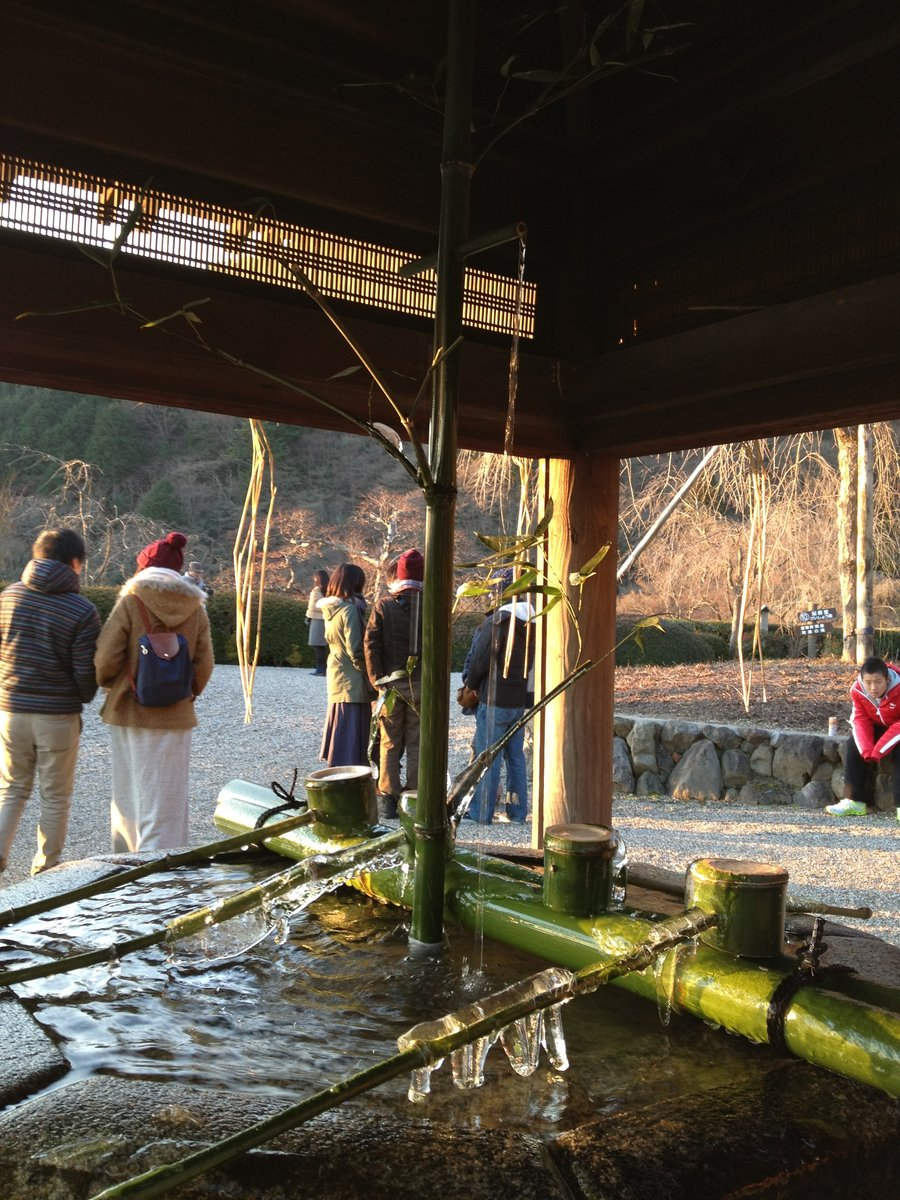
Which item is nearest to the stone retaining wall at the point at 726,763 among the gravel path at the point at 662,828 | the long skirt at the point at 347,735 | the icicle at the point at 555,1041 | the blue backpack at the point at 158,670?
the gravel path at the point at 662,828

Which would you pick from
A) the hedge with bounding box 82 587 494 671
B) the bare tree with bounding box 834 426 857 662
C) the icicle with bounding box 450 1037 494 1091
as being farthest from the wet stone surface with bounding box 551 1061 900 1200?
the hedge with bounding box 82 587 494 671

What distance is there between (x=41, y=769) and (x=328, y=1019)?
360cm

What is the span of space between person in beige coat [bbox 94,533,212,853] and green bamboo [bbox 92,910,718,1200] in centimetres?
346

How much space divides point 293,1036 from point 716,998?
61cm

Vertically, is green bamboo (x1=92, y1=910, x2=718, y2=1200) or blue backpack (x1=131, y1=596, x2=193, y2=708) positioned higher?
blue backpack (x1=131, y1=596, x2=193, y2=708)

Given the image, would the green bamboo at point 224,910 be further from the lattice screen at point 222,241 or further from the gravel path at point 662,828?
the gravel path at point 662,828

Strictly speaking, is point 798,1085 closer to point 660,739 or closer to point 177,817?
point 177,817

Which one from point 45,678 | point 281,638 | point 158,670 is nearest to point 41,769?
point 45,678

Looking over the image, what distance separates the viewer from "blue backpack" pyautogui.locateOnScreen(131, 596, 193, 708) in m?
4.37

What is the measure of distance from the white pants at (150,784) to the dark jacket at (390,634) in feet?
5.15

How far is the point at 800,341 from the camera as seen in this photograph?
8.69 ft

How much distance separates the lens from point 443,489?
1545 millimetres

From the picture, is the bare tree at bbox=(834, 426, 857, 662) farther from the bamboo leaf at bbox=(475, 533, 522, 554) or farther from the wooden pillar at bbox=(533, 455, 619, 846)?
the bamboo leaf at bbox=(475, 533, 522, 554)

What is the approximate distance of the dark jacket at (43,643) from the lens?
4484 mm
